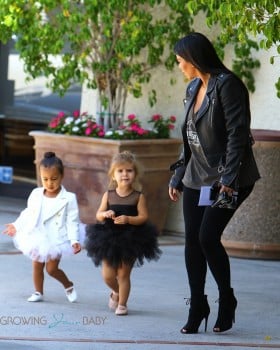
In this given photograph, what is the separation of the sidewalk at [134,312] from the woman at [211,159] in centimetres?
27

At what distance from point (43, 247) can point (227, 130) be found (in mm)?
1674

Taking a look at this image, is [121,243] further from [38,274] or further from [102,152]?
[102,152]

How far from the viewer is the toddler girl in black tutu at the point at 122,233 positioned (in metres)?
6.80

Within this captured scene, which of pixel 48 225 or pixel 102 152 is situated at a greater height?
pixel 102 152

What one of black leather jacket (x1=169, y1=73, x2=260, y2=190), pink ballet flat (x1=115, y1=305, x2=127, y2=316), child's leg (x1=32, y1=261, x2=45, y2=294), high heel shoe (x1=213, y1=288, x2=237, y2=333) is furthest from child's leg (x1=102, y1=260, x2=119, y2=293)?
black leather jacket (x1=169, y1=73, x2=260, y2=190)

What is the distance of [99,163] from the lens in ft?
32.3

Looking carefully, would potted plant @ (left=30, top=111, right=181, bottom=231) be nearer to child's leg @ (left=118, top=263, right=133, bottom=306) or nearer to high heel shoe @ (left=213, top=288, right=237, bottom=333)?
child's leg @ (left=118, top=263, right=133, bottom=306)

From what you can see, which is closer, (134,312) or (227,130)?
(227,130)

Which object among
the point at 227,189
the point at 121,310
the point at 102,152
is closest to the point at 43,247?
the point at 121,310

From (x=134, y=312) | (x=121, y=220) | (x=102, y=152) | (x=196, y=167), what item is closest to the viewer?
(x=196, y=167)

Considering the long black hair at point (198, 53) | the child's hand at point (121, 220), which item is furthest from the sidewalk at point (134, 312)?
the long black hair at point (198, 53)

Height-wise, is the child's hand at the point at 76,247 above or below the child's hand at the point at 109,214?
below

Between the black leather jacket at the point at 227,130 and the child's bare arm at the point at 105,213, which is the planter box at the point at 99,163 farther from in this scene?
the black leather jacket at the point at 227,130

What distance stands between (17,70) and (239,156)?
6.58 metres
